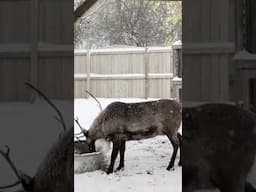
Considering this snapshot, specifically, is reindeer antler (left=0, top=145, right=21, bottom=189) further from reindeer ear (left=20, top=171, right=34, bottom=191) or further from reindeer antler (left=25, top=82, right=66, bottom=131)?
reindeer antler (left=25, top=82, right=66, bottom=131)

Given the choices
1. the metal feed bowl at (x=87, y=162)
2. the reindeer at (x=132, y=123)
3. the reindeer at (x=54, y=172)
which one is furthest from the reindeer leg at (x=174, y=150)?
the reindeer at (x=54, y=172)

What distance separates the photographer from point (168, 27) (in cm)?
206

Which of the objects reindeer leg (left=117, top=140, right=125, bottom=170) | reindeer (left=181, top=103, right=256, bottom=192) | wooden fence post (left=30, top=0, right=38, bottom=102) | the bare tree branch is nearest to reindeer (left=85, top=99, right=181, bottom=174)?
reindeer leg (left=117, top=140, right=125, bottom=170)

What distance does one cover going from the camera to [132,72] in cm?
221

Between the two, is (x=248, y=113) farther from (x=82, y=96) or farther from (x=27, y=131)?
(x=82, y=96)

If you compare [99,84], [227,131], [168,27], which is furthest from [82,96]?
[227,131]

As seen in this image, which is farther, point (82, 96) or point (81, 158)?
point (81, 158)

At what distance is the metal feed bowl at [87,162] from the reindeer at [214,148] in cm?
67

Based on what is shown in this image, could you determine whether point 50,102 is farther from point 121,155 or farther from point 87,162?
point 121,155

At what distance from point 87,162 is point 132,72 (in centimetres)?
48

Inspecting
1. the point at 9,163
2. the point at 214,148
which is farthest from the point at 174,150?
the point at 9,163

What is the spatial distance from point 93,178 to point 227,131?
748 mm

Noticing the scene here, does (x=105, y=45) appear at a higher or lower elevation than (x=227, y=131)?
higher

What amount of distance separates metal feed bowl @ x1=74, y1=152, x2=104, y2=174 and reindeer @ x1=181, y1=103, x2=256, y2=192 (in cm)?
67
